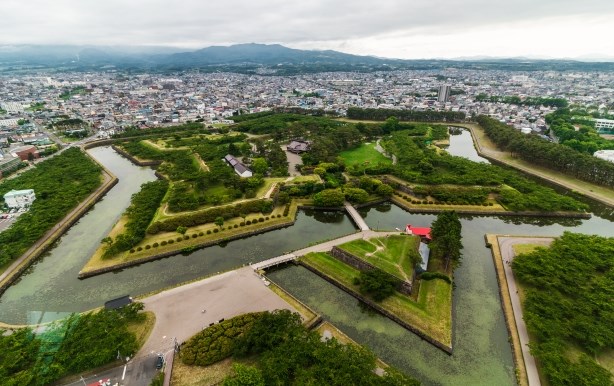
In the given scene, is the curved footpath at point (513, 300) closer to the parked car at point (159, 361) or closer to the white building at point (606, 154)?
the parked car at point (159, 361)

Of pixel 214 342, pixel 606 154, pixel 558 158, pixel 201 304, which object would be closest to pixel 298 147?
pixel 201 304

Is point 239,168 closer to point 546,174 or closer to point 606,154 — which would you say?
point 546,174

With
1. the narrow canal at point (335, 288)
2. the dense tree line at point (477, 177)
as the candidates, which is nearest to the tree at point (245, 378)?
the narrow canal at point (335, 288)

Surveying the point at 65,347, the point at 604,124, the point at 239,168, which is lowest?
the point at 65,347

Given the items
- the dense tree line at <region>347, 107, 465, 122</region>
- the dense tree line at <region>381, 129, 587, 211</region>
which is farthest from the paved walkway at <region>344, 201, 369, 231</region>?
the dense tree line at <region>347, 107, 465, 122</region>

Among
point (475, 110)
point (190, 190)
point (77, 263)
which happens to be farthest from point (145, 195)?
point (475, 110)

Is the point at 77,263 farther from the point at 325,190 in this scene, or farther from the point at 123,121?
the point at 123,121
